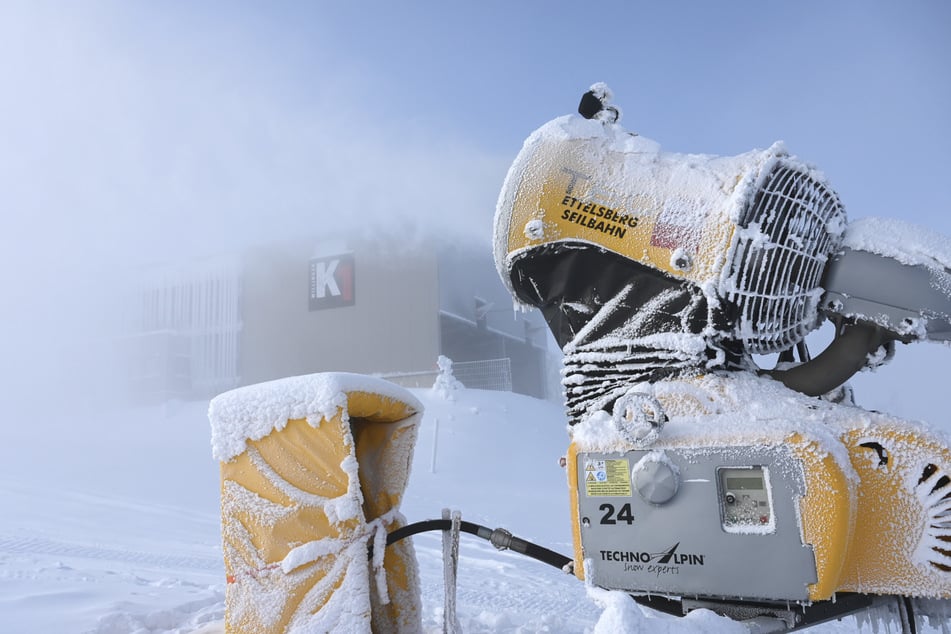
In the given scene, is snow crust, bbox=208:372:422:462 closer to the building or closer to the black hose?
the black hose

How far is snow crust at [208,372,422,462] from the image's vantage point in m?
2.03

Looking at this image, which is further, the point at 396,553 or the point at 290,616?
the point at 396,553

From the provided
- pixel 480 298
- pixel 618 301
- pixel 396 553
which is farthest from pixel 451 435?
pixel 618 301

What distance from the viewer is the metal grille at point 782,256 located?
4.56 ft

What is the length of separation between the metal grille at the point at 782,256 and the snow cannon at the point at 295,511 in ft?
3.91

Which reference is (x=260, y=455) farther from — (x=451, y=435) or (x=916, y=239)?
(x=451, y=435)

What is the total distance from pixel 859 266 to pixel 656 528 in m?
0.72

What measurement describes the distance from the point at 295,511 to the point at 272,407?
321 mm

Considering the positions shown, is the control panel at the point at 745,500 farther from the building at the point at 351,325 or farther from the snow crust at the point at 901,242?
the building at the point at 351,325

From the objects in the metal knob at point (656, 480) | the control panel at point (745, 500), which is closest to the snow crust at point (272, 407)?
the metal knob at point (656, 480)

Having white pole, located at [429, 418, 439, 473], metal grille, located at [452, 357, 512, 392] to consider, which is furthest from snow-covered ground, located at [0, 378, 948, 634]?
metal grille, located at [452, 357, 512, 392]

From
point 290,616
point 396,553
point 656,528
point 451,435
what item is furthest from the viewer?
point 451,435

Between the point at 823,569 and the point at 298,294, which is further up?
the point at 298,294

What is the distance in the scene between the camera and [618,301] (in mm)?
1510
